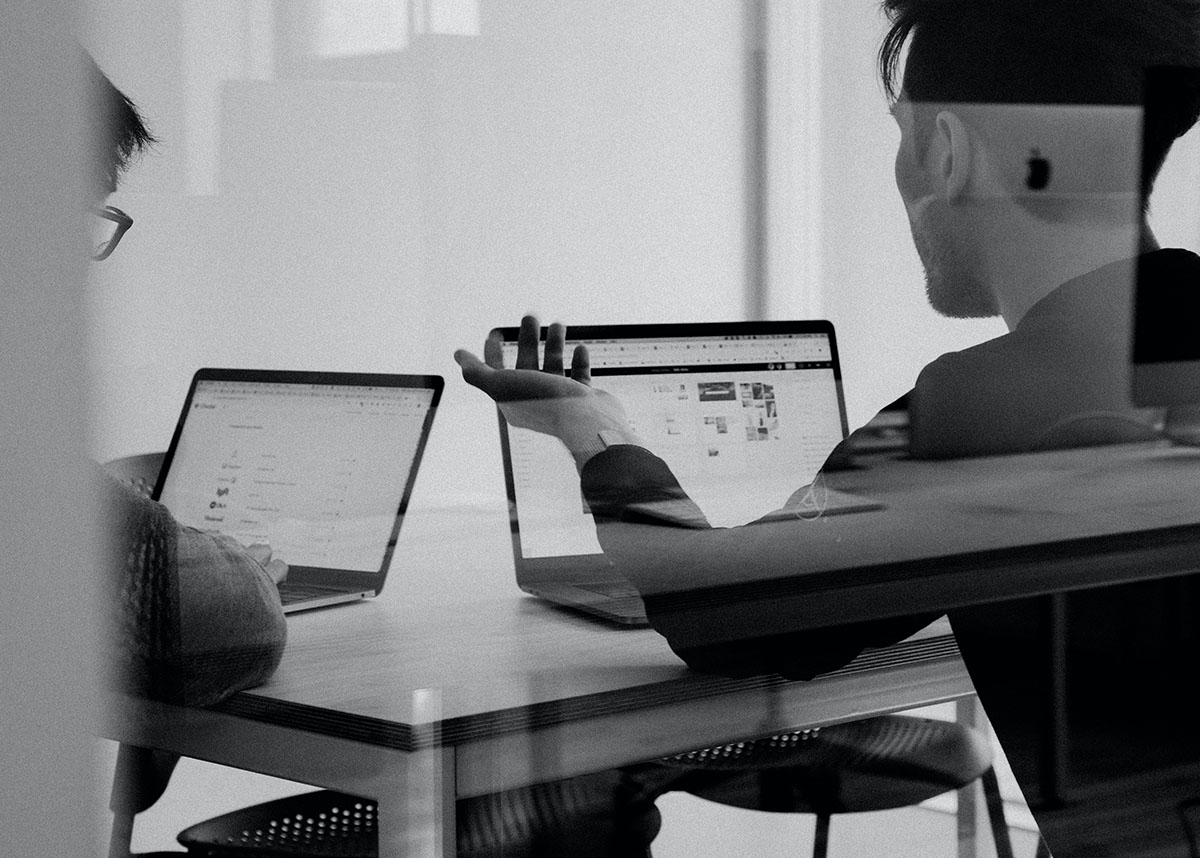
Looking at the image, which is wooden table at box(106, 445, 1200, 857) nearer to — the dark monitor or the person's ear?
the dark monitor

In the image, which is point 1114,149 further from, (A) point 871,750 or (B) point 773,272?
(A) point 871,750

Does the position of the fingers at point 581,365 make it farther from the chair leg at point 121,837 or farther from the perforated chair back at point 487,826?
the chair leg at point 121,837

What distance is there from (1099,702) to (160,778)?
791 mm

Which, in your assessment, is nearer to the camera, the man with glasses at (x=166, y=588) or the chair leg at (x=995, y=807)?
the man with glasses at (x=166, y=588)

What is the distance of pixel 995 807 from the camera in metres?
1.06

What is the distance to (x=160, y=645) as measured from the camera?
0.79 meters

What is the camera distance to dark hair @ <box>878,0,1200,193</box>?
1.04m

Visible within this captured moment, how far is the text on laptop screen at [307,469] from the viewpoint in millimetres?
824

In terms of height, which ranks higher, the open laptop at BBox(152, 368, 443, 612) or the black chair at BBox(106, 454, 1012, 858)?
the open laptop at BBox(152, 368, 443, 612)

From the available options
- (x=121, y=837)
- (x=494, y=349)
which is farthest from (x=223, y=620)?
(x=494, y=349)

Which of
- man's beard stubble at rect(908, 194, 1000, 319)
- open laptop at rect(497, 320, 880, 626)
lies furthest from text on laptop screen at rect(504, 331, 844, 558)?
man's beard stubble at rect(908, 194, 1000, 319)

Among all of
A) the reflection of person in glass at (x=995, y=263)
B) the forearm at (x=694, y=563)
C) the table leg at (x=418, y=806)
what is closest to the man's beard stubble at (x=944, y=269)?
the reflection of person in glass at (x=995, y=263)

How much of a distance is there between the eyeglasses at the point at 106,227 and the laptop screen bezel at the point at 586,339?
265 millimetres

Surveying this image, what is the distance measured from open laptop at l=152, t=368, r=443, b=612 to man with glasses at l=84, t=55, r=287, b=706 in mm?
19
